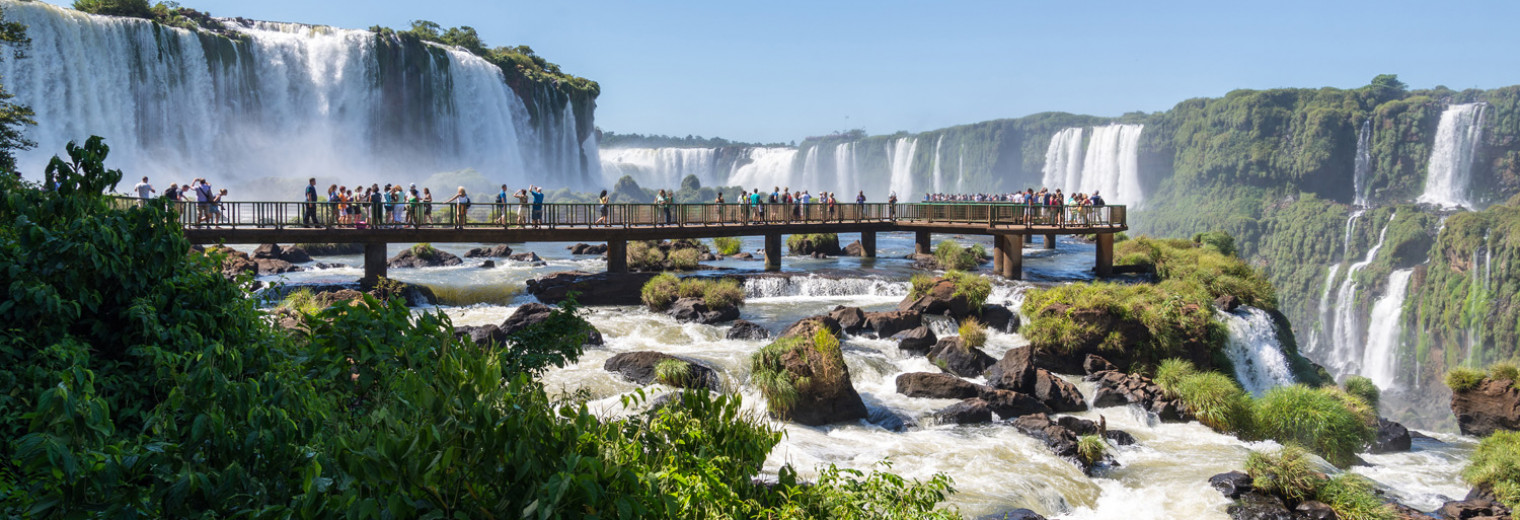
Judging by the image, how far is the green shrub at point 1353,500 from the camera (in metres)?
10.5

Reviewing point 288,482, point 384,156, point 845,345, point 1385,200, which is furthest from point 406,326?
point 1385,200

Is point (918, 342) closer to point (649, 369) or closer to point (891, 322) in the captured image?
point (891, 322)

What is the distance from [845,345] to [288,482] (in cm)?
1530

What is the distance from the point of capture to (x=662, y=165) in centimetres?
10475

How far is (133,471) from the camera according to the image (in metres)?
3.49

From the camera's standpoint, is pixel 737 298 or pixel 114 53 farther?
pixel 114 53

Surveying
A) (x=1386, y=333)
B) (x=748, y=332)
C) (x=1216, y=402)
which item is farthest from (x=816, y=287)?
(x=1386, y=333)

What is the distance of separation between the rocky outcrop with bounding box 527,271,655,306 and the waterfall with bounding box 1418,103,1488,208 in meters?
80.4

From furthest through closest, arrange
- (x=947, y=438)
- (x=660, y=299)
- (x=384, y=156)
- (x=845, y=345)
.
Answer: (x=384, y=156) → (x=660, y=299) → (x=845, y=345) → (x=947, y=438)

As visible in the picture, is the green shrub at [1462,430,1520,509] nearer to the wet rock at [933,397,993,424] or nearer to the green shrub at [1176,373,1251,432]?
the green shrub at [1176,373,1251,432]

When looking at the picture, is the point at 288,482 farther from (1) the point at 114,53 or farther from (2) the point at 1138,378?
(1) the point at 114,53

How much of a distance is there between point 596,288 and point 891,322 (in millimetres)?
8821

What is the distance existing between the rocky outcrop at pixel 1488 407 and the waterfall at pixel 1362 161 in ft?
254

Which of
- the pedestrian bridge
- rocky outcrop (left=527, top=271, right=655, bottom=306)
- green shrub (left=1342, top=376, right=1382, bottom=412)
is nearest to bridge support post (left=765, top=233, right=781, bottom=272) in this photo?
the pedestrian bridge
